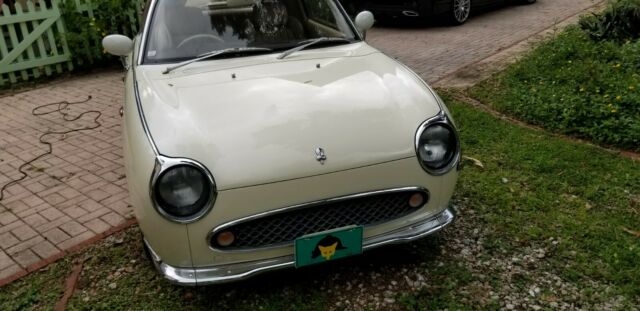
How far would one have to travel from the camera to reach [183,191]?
2.34 metres

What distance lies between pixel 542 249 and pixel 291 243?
167cm

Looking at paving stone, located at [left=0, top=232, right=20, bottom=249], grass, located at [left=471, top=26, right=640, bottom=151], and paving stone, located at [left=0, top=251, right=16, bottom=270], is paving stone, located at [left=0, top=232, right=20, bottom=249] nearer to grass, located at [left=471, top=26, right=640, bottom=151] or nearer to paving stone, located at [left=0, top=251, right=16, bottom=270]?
paving stone, located at [left=0, top=251, right=16, bottom=270]

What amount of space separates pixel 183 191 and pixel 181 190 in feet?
0.03

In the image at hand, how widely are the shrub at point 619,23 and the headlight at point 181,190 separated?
646 cm

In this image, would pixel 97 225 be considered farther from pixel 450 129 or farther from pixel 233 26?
pixel 450 129

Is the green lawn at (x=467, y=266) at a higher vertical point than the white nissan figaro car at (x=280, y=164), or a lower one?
lower

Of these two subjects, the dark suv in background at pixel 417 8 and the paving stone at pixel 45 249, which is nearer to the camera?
the paving stone at pixel 45 249

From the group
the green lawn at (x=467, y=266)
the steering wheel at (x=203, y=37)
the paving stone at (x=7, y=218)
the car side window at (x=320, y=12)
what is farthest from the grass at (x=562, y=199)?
the paving stone at (x=7, y=218)

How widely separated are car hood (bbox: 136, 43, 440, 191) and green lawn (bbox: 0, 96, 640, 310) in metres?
0.82

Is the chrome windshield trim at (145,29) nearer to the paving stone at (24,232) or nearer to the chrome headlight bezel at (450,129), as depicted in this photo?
the paving stone at (24,232)

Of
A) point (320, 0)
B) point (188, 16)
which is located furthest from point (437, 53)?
point (188, 16)

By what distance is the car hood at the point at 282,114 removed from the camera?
2.40m

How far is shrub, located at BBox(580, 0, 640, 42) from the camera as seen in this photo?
6.78 metres

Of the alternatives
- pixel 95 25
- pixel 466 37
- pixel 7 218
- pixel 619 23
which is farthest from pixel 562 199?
pixel 95 25
